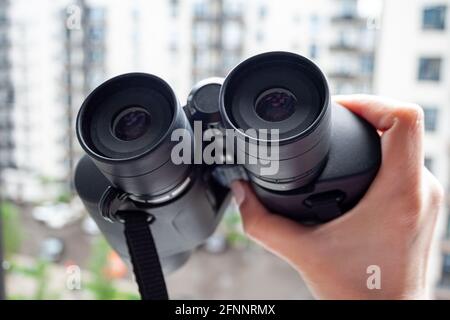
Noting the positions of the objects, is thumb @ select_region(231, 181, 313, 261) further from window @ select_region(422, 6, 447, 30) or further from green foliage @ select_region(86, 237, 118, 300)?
window @ select_region(422, 6, 447, 30)

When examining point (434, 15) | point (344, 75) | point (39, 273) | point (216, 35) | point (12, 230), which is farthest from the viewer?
point (12, 230)

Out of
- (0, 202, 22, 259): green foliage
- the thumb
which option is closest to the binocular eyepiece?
the thumb

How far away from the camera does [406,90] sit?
1.62 m

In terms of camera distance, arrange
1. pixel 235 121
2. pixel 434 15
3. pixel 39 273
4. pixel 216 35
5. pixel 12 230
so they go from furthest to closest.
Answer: pixel 12 230 < pixel 216 35 < pixel 39 273 < pixel 434 15 < pixel 235 121

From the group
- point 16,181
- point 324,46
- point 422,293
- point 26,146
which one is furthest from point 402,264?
point 16,181

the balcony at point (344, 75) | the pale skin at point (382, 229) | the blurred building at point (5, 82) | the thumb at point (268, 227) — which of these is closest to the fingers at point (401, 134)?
the pale skin at point (382, 229)

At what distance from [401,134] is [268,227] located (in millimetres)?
231

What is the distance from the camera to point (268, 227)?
685mm

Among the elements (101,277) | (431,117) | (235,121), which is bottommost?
(101,277)

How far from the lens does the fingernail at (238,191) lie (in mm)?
710

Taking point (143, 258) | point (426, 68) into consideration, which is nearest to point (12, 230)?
point (143, 258)

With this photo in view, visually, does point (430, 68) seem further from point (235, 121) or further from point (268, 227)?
point (235, 121)

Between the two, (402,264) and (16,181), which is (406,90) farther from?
(16,181)

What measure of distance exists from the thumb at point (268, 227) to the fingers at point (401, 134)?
0.16 m
